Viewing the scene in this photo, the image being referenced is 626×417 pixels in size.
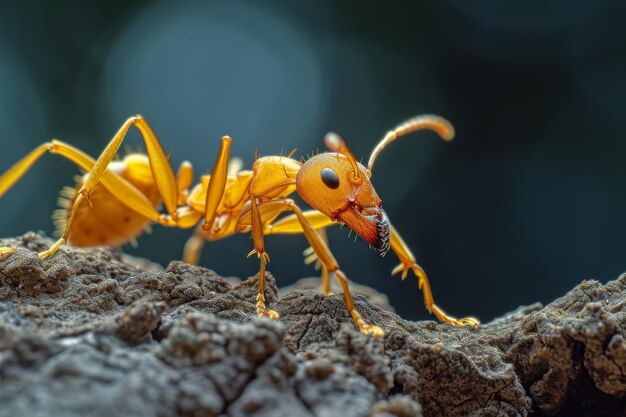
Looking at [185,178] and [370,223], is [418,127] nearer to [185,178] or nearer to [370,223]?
[370,223]

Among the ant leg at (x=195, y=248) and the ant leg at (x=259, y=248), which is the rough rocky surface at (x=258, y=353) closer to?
the ant leg at (x=259, y=248)

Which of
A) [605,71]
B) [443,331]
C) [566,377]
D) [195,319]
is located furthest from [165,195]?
[605,71]

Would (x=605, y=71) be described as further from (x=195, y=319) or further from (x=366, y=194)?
(x=195, y=319)

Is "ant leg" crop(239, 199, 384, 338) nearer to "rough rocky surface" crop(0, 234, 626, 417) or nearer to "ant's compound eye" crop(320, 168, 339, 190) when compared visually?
"rough rocky surface" crop(0, 234, 626, 417)

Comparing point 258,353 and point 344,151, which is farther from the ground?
point 344,151

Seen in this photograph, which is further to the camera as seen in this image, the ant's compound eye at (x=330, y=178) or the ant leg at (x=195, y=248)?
the ant leg at (x=195, y=248)

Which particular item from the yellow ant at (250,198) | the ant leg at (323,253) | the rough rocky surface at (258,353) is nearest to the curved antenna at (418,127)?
the yellow ant at (250,198)

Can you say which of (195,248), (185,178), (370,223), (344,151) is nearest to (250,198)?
(344,151)

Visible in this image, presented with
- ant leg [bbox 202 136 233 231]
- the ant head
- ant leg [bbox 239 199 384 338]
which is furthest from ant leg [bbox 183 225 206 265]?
the ant head
